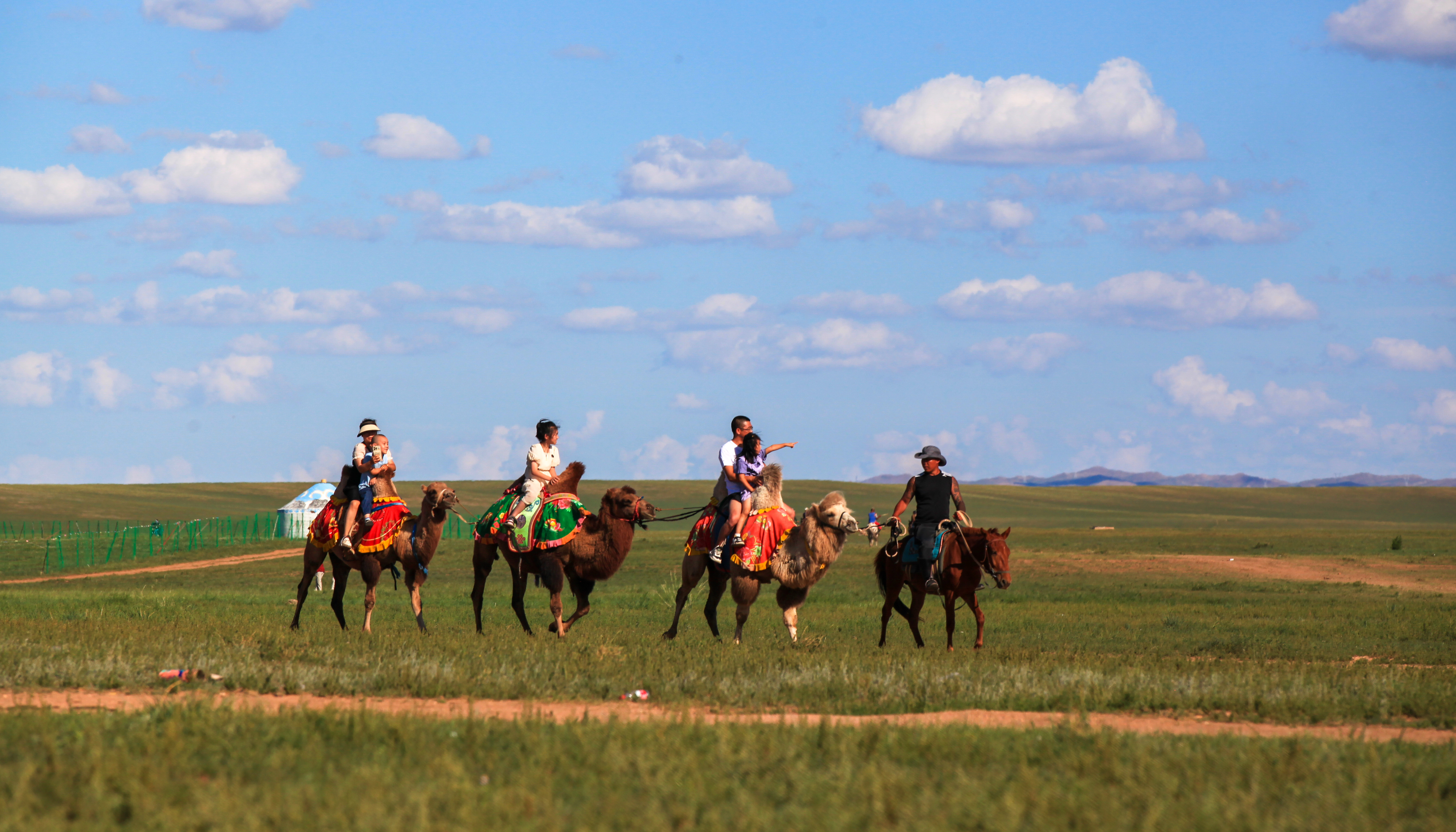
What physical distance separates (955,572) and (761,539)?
2.58m

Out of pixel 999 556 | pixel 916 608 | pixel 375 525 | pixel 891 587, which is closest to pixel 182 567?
pixel 375 525

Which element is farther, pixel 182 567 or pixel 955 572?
pixel 182 567

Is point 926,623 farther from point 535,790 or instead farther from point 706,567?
point 535,790

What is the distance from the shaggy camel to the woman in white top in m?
0.21

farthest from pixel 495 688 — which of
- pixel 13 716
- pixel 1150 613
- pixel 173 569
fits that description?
pixel 173 569

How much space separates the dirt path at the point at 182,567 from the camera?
1788 inches

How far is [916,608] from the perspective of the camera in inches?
723

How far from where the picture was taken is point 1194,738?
10258mm

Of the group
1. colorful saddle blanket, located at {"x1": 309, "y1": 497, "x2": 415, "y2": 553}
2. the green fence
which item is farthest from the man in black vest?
the green fence

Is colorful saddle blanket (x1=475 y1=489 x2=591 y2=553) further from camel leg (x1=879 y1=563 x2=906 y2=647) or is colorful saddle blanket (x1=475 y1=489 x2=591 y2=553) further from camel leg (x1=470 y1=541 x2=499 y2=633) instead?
camel leg (x1=879 y1=563 x2=906 y2=647)

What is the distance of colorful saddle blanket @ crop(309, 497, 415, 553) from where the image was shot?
58.7 feet

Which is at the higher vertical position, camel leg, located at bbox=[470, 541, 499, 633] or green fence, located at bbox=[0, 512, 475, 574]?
camel leg, located at bbox=[470, 541, 499, 633]

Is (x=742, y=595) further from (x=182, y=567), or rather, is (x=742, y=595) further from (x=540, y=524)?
(x=182, y=567)

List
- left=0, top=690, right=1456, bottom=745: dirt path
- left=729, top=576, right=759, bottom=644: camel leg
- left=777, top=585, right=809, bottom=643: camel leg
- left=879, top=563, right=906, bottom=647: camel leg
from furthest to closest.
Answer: left=879, top=563, right=906, bottom=647: camel leg, left=777, top=585, right=809, bottom=643: camel leg, left=729, top=576, right=759, bottom=644: camel leg, left=0, top=690, right=1456, bottom=745: dirt path
